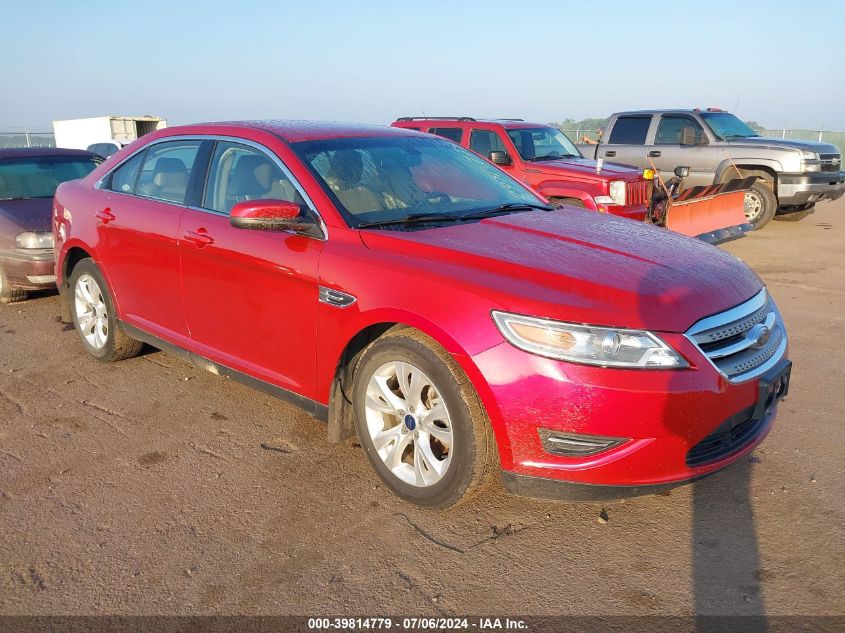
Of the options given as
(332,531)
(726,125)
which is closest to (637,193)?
(726,125)

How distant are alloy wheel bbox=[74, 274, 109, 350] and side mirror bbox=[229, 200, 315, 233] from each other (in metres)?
2.20

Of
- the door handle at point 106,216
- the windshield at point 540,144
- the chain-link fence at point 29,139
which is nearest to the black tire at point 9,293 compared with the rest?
the door handle at point 106,216

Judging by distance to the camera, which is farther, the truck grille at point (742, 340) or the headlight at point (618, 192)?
the headlight at point (618, 192)

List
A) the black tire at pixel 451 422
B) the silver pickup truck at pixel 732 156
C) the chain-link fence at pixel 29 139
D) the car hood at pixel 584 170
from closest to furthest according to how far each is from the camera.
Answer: the black tire at pixel 451 422 < the car hood at pixel 584 170 < the silver pickup truck at pixel 732 156 < the chain-link fence at pixel 29 139

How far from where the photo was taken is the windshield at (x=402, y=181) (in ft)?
12.0

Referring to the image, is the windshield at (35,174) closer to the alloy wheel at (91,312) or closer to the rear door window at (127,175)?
the alloy wheel at (91,312)

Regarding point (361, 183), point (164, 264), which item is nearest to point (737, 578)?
point (361, 183)

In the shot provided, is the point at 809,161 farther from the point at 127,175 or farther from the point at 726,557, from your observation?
the point at 127,175

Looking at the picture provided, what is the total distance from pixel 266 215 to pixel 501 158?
6.62 meters

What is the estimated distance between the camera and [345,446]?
3883mm

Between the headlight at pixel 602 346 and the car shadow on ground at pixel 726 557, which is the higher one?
the headlight at pixel 602 346

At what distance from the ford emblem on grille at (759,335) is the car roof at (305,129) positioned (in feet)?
7.82

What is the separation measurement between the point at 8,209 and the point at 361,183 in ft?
16.6

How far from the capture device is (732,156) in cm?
1196
